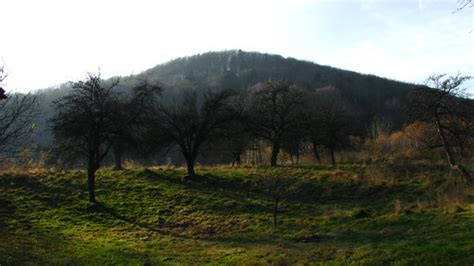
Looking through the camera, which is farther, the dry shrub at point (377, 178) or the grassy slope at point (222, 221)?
the dry shrub at point (377, 178)

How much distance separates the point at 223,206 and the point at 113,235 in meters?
6.69

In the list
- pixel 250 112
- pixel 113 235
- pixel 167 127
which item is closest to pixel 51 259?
pixel 113 235

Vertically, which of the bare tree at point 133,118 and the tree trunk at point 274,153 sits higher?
the bare tree at point 133,118

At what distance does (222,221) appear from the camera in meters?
22.8

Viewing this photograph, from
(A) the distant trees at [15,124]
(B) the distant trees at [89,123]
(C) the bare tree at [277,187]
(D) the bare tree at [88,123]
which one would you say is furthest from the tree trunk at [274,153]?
(A) the distant trees at [15,124]

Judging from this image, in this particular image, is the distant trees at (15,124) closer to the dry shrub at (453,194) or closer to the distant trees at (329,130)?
the dry shrub at (453,194)

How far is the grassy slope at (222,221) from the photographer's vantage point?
553 inches

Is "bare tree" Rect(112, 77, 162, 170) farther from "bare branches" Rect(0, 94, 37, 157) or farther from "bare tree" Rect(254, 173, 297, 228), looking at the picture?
"bare branches" Rect(0, 94, 37, 157)

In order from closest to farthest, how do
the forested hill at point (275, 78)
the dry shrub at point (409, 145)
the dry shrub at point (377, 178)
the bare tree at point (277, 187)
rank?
1. the bare tree at point (277, 187)
2. the dry shrub at point (409, 145)
3. the dry shrub at point (377, 178)
4. the forested hill at point (275, 78)

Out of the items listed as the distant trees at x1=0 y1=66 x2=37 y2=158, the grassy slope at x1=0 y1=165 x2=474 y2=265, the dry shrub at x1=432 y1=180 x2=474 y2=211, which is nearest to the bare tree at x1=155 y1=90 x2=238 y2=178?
the grassy slope at x1=0 y1=165 x2=474 y2=265

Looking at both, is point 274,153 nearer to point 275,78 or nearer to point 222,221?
point 222,221

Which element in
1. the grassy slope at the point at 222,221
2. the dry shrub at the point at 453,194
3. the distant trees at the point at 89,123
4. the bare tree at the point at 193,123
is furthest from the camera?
the bare tree at the point at 193,123

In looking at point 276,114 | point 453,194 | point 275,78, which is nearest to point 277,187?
point 453,194

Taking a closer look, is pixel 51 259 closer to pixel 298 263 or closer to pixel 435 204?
pixel 298 263
